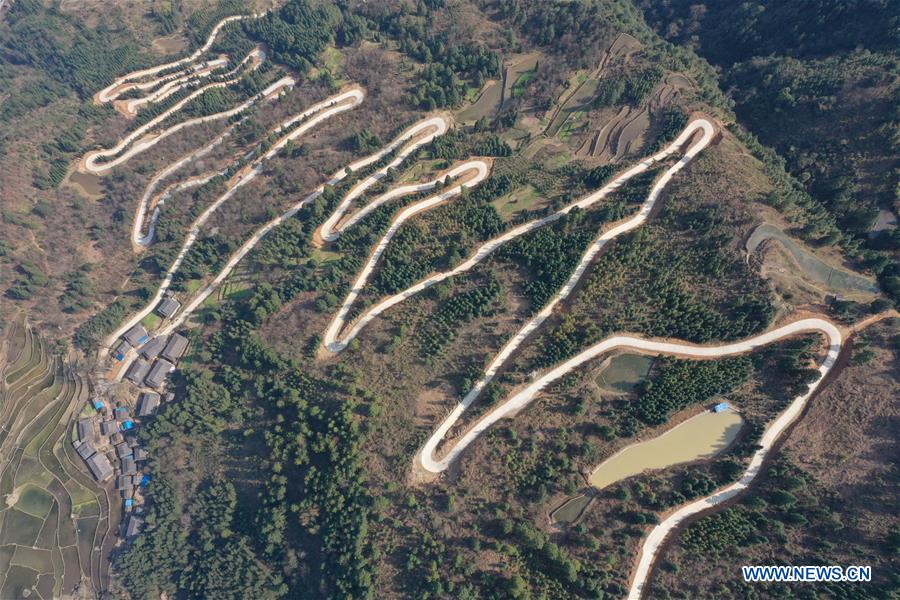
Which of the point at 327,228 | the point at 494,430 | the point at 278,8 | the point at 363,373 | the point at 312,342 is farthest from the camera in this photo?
the point at 278,8

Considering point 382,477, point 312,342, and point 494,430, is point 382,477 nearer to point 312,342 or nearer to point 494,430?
point 494,430

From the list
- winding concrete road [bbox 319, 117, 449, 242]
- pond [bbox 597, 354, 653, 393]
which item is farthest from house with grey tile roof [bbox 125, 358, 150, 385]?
pond [bbox 597, 354, 653, 393]

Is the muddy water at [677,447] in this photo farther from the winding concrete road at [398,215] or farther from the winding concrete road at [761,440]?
the winding concrete road at [398,215]

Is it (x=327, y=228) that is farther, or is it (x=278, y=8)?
(x=278, y=8)

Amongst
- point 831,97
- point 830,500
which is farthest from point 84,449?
point 831,97

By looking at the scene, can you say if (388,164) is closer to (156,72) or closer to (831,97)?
(156,72)

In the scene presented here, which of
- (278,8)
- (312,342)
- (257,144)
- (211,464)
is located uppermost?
(278,8)

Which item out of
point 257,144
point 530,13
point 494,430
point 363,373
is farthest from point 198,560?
point 530,13
